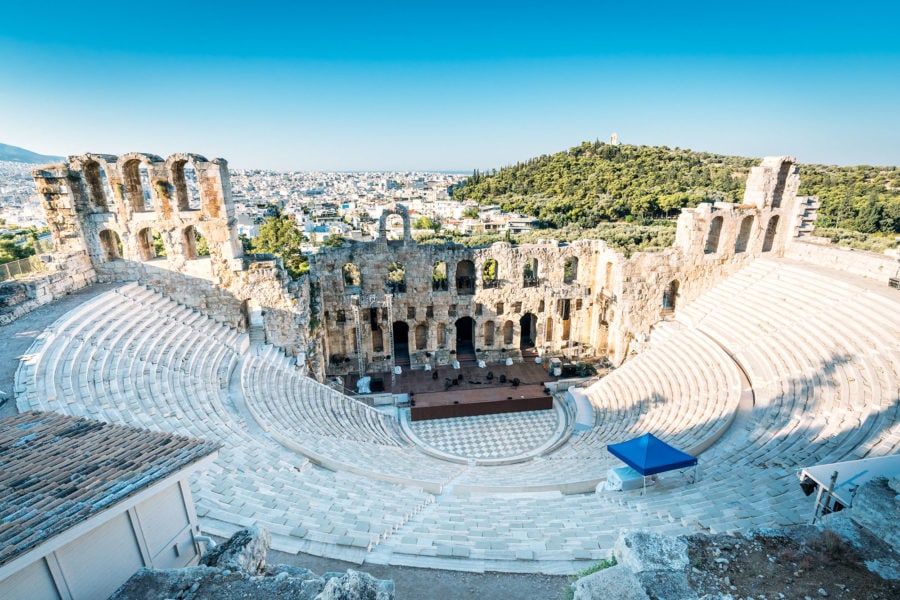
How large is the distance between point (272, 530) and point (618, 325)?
61.4ft

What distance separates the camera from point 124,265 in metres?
17.4

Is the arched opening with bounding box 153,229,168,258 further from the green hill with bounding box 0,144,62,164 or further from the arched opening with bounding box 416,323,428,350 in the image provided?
the green hill with bounding box 0,144,62,164

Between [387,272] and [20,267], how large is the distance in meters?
13.8

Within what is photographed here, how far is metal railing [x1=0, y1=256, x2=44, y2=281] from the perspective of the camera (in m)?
15.4

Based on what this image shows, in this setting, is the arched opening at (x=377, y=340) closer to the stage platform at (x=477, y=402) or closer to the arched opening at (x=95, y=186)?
the stage platform at (x=477, y=402)

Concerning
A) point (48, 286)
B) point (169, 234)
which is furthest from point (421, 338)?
point (48, 286)

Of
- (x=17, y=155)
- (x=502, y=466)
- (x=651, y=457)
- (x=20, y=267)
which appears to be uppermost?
(x=17, y=155)

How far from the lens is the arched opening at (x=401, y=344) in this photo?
23891mm

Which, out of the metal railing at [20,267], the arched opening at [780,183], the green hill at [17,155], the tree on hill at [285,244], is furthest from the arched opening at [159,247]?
the green hill at [17,155]

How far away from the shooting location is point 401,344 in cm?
2577

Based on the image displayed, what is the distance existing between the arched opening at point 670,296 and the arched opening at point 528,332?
6754 mm

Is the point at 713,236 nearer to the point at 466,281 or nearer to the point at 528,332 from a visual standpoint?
the point at 528,332

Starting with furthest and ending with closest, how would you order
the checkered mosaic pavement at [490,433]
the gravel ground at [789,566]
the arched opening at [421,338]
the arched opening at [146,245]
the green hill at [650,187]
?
the green hill at [650,187] → the arched opening at [421,338] → the arched opening at [146,245] → the checkered mosaic pavement at [490,433] → the gravel ground at [789,566]

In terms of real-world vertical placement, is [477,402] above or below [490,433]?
above
